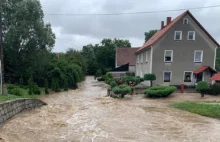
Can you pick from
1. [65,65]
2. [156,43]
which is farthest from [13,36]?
[156,43]

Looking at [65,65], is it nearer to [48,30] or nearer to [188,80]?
[48,30]

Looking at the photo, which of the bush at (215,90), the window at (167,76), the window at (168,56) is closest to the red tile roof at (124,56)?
the window at (167,76)

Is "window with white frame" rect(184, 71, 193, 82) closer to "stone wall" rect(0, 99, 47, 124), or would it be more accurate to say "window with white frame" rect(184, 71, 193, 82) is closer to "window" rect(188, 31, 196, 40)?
"window" rect(188, 31, 196, 40)

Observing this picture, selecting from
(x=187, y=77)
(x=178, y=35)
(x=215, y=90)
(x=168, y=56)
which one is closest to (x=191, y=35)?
(x=178, y=35)

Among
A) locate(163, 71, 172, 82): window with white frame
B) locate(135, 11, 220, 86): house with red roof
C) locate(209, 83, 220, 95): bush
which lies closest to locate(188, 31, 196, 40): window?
locate(135, 11, 220, 86): house with red roof

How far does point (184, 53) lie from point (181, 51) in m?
0.42

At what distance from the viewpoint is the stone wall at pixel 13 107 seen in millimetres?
9016

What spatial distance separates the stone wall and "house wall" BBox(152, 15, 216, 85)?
15.3 meters

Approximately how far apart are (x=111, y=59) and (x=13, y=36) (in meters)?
39.3

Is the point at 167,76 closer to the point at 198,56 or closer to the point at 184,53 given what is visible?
the point at 184,53

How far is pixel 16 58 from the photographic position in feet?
82.2

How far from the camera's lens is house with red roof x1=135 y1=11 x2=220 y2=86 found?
2409 centimetres

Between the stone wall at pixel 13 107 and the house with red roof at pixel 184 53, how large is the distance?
1518 cm

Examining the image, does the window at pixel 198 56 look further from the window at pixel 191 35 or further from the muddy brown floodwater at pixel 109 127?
the muddy brown floodwater at pixel 109 127
